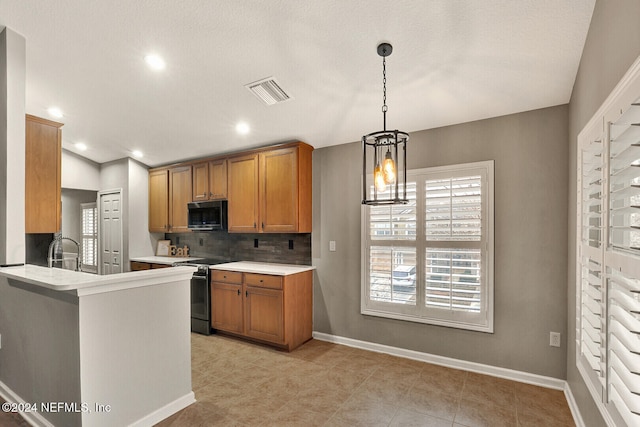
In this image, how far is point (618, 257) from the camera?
1.42m

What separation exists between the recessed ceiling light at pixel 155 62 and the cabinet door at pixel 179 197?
237 centimetres

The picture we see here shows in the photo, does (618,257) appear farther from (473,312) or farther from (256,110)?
(256,110)

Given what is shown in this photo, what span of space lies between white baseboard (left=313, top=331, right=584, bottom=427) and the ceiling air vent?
2.73 metres

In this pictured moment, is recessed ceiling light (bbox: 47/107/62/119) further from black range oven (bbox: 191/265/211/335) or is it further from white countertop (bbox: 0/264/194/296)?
black range oven (bbox: 191/265/211/335)

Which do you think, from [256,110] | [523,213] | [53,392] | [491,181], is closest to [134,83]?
[256,110]

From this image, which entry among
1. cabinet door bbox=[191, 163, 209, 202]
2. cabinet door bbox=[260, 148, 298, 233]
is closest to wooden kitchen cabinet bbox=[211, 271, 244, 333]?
cabinet door bbox=[260, 148, 298, 233]

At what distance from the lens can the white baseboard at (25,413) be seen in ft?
7.07

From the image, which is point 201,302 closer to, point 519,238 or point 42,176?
point 42,176

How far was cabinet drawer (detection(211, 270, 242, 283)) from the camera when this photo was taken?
3961 millimetres

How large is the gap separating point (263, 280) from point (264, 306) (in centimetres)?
29

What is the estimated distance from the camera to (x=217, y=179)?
4.64 metres

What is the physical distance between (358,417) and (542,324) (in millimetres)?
1748

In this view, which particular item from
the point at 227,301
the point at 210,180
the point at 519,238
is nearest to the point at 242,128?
the point at 210,180

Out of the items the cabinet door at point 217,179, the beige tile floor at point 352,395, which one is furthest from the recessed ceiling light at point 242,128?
the beige tile floor at point 352,395
